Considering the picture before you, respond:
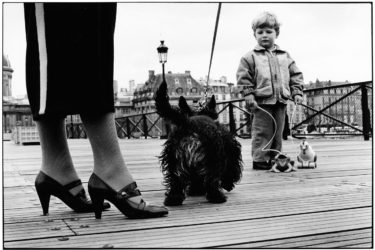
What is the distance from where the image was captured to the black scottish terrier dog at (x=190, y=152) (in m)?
1.95

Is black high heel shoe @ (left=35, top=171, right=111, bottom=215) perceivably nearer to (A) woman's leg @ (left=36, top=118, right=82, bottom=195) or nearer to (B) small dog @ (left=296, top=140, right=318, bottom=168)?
(A) woman's leg @ (left=36, top=118, right=82, bottom=195)

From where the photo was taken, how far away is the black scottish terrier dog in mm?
1952

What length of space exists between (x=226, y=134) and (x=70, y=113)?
0.73m

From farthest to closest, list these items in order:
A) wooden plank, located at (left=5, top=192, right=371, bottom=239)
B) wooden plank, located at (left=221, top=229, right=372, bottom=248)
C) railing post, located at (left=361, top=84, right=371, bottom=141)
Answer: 1. railing post, located at (left=361, top=84, right=371, bottom=141)
2. wooden plank, located at (left=5, top=192, right=371, bottom=239)
3. wooden plank, located at (left=221, top=229, right=372, bottom=248)

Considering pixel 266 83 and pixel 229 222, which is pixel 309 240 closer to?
pixel 229 222

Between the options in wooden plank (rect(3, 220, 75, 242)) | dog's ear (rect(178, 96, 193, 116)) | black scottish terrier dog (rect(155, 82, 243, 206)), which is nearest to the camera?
wooden plank (rect(3, 220, 75, 242))

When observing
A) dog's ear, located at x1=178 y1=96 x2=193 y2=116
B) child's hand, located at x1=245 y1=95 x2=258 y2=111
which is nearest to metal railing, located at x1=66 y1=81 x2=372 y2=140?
child's hand, located at x1=245 y1=95 x2=258 y2=111

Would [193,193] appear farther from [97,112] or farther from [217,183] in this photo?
[97,112]

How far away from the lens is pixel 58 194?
1.83m

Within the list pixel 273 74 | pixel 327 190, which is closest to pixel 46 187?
pixel 327 190

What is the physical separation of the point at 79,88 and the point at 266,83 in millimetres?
2036

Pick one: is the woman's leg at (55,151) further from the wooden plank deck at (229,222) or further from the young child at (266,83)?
the young child at (266,83)

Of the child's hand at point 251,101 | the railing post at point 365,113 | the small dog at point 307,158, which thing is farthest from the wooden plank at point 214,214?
the railing post at point 365,113

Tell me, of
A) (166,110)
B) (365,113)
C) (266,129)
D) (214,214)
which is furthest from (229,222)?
(365,113)
